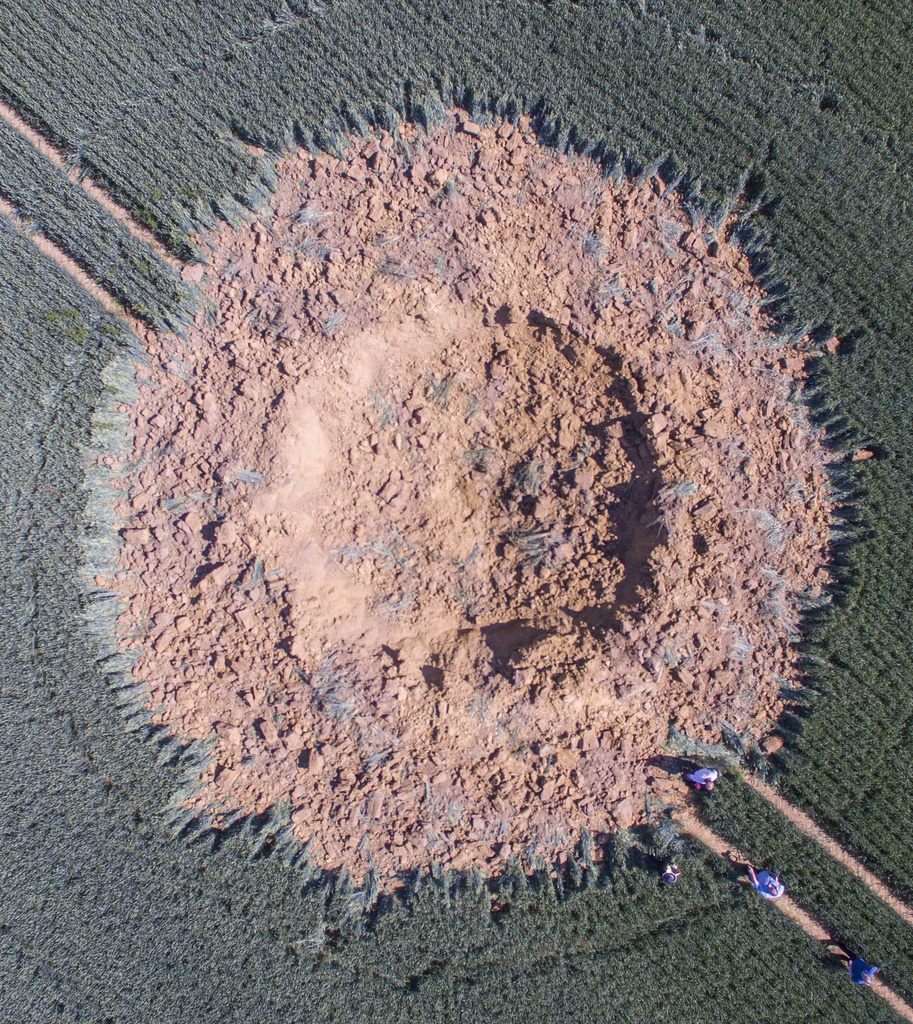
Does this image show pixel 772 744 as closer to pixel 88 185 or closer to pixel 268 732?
pixel 268 732

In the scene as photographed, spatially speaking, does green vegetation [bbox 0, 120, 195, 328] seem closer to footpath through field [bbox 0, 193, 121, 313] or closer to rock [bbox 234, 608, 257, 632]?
footpath through field [bbox 0, 193, 121, 313]

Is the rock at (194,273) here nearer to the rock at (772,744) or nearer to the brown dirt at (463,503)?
the brown dirt at (463,503)

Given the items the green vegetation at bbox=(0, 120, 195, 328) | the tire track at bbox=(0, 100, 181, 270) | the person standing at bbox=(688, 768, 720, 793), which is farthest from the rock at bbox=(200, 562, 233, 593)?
the person standing at bbox=(688, 768, 720, 793)

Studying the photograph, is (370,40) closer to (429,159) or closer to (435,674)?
(429,159)

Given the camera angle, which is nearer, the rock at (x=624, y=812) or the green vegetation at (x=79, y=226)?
the rock at (x=624, y=812)

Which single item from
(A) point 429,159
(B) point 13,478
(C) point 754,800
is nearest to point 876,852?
(C) point 754,800

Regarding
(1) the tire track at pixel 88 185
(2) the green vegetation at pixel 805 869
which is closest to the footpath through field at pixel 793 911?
(2) the green vegetation at pixel 805 869
